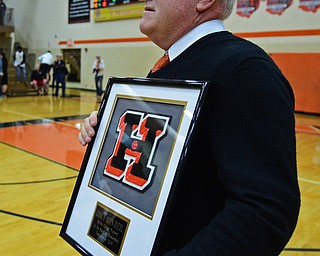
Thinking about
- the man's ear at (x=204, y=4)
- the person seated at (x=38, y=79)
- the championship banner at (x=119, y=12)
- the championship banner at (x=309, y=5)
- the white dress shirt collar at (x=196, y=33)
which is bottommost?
the person seated at (x=38, y=79)

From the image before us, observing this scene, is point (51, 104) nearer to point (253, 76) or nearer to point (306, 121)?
point (306, 121)

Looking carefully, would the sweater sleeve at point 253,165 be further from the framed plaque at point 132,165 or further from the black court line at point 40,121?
the black court line at point 40,121

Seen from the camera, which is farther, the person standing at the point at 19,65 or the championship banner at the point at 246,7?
the person standing at the point at 19,65

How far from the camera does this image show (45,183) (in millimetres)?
3549

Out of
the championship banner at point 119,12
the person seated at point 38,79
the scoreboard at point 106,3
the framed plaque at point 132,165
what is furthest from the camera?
the scoreboard at point 106,3

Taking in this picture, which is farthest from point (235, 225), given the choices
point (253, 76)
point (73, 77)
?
point (73, 77)

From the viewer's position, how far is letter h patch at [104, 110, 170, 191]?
77 cm

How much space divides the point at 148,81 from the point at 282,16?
31.3ft

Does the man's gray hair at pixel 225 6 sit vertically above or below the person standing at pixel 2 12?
below

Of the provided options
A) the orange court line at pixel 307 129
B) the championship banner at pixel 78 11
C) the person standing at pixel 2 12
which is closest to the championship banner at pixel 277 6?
the orange court line at pixel 307 129

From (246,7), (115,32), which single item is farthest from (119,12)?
(246,7)

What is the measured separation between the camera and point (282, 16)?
9320 millimetres

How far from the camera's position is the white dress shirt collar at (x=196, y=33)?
798 mm

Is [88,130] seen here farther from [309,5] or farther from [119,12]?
[119,12]
